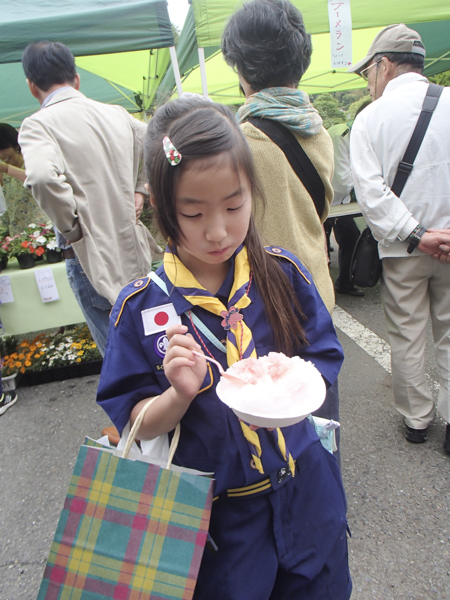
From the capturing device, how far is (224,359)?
100 cm

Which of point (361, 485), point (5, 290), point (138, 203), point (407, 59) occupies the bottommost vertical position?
point (361, 485)

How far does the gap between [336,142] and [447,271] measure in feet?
9.99

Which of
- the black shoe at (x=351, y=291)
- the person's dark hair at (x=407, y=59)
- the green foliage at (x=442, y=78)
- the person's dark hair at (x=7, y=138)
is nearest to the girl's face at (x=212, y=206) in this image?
the person's dark hair at (x=407, y=59)

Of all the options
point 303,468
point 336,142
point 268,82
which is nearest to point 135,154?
point 268,82

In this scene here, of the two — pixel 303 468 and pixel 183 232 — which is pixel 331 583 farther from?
pixel 183 232

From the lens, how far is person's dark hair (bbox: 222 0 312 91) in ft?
4.74

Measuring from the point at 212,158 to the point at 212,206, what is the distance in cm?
10

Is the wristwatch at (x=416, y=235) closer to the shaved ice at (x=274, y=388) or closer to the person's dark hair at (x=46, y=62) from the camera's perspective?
the shaved ice at (x=274, y=388)

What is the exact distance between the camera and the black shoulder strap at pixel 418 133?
2088 mm

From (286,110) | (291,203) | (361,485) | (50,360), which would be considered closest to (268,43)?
(286,110)

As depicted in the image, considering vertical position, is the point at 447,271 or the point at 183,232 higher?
the point at 183,232

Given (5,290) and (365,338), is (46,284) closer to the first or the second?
(5,290)

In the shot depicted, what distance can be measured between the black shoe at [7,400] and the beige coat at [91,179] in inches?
70.0

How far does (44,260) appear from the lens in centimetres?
386
